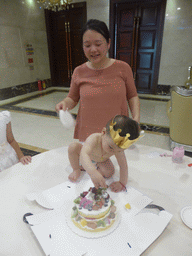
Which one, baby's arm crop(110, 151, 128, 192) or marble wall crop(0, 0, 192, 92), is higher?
marble wall crop(0, 0, 192, 92)

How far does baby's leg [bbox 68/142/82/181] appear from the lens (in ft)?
3.30

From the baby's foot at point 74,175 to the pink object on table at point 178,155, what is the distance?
0.58 m

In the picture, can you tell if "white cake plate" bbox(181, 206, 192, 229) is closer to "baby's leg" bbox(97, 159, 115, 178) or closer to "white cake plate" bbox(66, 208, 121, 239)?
→ "white cake plate" bbox(66, 208, 121, 239)

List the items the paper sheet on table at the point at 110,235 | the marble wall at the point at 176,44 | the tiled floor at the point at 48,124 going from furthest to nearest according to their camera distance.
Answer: the marble wall at the point at 176,44, the tiled floor at the point at 48,124, the paper sheet on table at the point at 110,235

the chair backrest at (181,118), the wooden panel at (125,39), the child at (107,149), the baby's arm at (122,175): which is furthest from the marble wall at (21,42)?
the baby's arm at (122,175)

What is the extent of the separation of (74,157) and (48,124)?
2602 millimetres

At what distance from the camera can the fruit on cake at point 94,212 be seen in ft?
2.42

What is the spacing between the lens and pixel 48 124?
3.50 m

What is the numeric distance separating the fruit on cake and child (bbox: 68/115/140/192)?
0.06m

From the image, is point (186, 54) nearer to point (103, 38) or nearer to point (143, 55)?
point (143, 55)

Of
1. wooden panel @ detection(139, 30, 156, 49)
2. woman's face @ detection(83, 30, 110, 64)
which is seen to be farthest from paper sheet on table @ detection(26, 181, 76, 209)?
wooden panel @ detection(139, 30, 156, 49)

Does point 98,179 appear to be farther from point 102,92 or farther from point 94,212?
point 102,92

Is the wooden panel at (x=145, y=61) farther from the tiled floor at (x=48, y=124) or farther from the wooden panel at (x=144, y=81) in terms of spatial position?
the tiled floor at (x=48, y=124)

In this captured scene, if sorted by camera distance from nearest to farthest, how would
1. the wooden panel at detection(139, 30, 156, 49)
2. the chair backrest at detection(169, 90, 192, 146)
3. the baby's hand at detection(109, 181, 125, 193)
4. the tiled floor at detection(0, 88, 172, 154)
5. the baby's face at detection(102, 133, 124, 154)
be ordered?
1. the baby's face at detection(102, 133, 124, 154)
2. the baby's hand at detection(109, 181, 125, 193)
3. the chair backrest at detection(169, 90, 192, 146)
4. the tiled floor at detection(0, 88, 172, 154)
5. the wooden panel at detection(139, 30, 156, 49)
